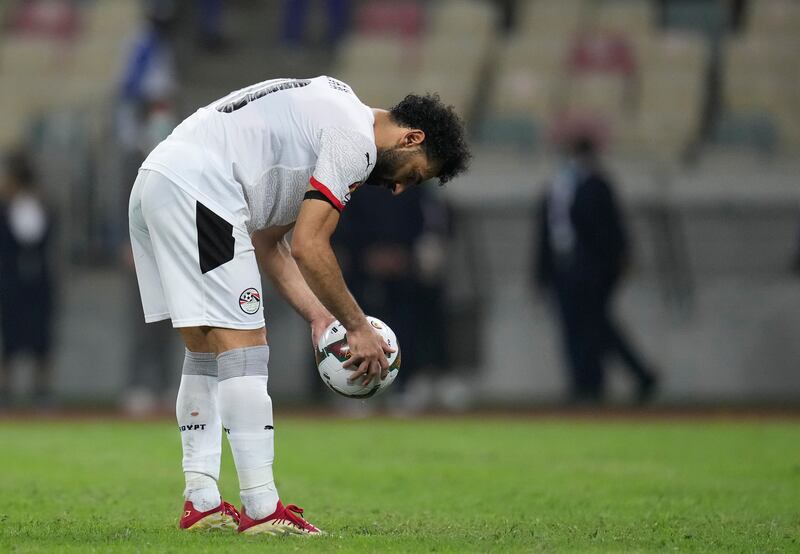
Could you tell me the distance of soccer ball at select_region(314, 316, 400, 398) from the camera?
21.9 ft

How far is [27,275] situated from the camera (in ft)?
53.3

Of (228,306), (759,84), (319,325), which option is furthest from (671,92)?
(228,306)

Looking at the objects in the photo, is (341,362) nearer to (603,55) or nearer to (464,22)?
(603,55)

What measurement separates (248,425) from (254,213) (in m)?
0.91

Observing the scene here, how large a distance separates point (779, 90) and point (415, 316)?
257 inches

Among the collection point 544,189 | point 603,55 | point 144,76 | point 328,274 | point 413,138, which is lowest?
point 328,274

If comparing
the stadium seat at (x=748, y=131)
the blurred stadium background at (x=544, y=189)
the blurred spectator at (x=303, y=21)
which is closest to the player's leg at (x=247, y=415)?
the blurred stadium background at (x=544, y=189)

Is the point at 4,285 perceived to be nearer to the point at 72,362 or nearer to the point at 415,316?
the point at 72,362

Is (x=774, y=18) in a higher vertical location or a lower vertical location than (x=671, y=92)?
higher

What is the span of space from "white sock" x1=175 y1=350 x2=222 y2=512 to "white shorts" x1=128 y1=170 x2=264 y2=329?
55cm

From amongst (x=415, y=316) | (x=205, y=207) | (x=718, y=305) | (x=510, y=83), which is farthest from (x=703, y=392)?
(x=205, y=207)

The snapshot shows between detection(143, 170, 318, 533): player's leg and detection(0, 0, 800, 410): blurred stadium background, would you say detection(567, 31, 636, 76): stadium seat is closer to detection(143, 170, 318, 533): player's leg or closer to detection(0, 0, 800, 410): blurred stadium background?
detection(0, 0, 800, 410): blurred stadium background

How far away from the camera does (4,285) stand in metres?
16.4

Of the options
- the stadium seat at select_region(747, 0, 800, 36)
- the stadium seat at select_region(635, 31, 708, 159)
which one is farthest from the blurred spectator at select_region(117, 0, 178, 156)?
the stadium seat at select_region(747, 0, 800, 36)
